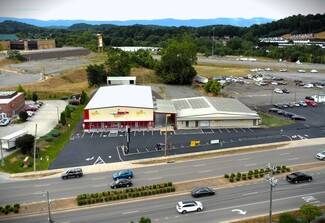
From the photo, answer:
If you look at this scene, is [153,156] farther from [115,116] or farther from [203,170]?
[115,116]

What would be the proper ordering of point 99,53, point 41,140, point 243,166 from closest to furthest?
point 243,166, point 41,140, point 99,53

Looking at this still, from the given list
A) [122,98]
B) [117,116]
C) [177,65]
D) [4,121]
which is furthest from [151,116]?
[177,65]

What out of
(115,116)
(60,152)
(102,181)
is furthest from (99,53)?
(102,181)

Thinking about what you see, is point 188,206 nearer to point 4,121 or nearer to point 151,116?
point 151,116

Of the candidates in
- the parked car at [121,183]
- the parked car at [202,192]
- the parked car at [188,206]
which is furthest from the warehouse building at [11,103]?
the parked car at [188,206]

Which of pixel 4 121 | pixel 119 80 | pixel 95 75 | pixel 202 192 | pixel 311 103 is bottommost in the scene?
pixel 202 192

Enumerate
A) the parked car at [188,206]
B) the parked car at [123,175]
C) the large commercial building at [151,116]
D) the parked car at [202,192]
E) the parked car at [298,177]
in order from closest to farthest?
1. the parked car at [188,206]
2. the parked car at [202,192]
3. the parked car at [298,177]
4. the parked car at [123,175]
5. the large commercial building at [151,116]

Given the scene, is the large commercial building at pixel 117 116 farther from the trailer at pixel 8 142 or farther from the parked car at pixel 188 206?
the parked car at pixel 188 206
